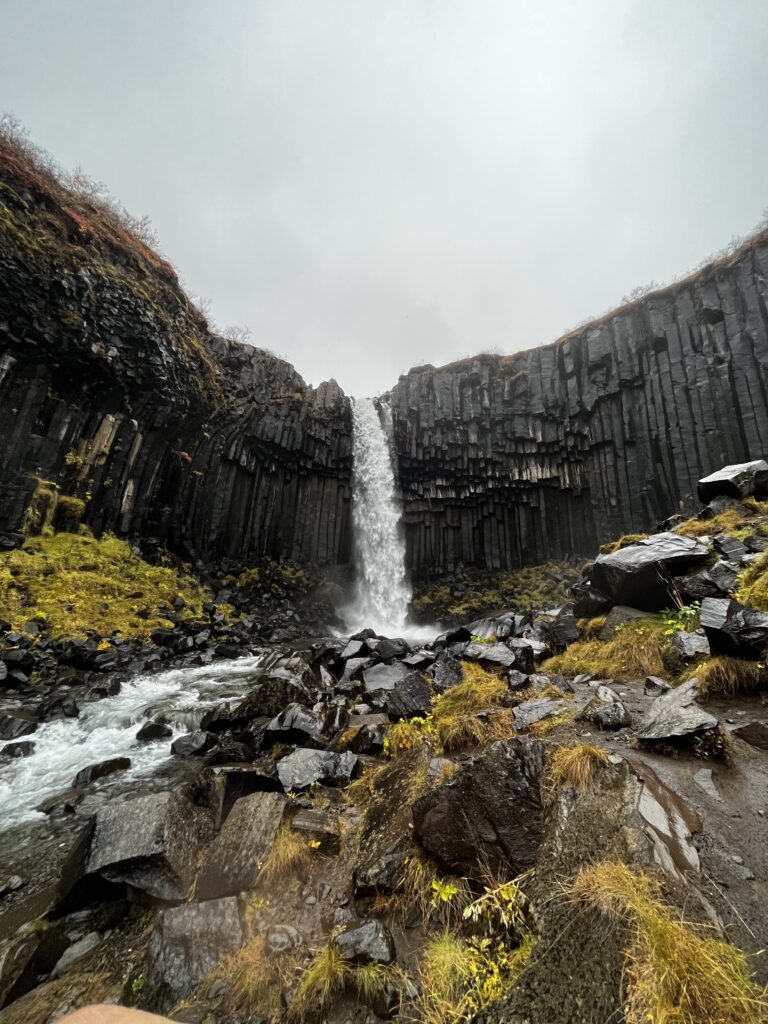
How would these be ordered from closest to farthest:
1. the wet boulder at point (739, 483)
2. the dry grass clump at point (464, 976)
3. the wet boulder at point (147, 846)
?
the dry grass clump at point (464, 976)
the wet boulder at point (147, 846)
the wet boulder at point (739, 483)

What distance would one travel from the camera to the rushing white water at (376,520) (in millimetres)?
25438

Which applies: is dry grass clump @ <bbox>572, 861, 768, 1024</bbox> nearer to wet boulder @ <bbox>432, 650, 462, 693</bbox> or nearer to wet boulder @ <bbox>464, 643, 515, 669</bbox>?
wet boulder @ <bbox>432, 650, 462, 693</bbox>

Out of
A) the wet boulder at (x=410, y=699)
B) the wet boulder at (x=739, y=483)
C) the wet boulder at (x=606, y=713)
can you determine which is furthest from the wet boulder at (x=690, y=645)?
the wet boulder at (x=739, y=483)

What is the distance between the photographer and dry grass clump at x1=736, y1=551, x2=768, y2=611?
4605 millimetres

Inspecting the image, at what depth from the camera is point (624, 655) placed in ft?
19.1

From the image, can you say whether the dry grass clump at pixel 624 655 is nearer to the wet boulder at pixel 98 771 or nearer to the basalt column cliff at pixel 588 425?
the wet boulder at pixel 98 771

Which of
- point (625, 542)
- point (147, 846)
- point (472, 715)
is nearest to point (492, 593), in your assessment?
point (625, 542)

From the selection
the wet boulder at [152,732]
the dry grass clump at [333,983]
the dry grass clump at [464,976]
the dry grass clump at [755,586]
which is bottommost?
the wet boulder at [152,732]

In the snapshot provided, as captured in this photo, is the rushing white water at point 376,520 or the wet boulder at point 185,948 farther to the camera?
the rushing white water at point 376,520

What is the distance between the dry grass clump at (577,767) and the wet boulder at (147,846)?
3054 millimetres

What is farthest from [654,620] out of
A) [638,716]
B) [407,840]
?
[407,840]

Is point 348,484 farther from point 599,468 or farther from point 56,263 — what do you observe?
point 56,263

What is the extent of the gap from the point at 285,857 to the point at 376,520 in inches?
946

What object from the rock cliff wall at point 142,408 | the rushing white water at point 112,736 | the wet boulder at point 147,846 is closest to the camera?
the wet boulder at point 147,846
